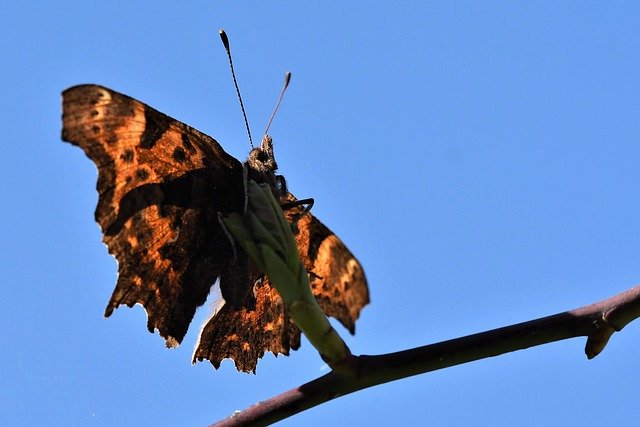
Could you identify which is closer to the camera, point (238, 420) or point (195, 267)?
point (238, 420)

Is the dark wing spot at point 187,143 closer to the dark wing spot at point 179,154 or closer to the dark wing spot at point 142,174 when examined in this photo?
the dark wing spot at point 179,154

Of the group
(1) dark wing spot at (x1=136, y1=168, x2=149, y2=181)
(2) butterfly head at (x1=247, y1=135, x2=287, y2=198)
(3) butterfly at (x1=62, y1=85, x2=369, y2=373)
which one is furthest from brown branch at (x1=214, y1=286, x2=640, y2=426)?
(1) dark wing spot at (x1=136, y1=168, x2=149, y2=181)

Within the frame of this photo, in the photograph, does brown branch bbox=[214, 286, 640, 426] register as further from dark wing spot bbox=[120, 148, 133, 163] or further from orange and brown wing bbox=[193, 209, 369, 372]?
dark wing spot bbox=[120, 148, 133, 163]

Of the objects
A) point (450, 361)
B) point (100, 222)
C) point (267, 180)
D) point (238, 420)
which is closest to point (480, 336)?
point (450, 361)

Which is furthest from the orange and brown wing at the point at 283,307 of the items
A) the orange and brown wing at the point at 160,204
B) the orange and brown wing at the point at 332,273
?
the orange and brown wing at the point at 160,204

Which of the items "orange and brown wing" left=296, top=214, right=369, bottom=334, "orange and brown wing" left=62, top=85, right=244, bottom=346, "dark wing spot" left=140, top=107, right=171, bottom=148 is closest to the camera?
"orange and brown wing" left=62, top=85, right=244, bottom=346

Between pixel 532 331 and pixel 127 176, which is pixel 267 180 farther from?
pixel 532 331

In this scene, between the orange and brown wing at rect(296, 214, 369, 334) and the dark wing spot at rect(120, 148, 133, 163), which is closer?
the dark wing spot at rect(120, 148, 133, 163)

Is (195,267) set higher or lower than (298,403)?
higher
